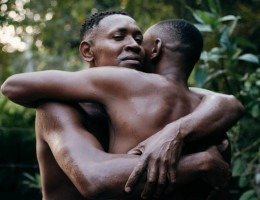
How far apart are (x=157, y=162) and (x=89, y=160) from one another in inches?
10.3

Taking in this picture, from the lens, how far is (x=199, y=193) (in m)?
2.66

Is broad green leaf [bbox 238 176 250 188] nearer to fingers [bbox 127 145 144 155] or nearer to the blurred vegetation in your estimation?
the blurred vegetation

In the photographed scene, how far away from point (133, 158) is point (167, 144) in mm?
143

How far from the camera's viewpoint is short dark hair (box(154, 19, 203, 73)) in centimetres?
283

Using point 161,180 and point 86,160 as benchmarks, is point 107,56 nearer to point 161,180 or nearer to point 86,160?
point 86,160

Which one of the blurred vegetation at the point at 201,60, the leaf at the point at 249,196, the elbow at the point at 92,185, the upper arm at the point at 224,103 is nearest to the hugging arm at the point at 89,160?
the elbow at the point at 92,185

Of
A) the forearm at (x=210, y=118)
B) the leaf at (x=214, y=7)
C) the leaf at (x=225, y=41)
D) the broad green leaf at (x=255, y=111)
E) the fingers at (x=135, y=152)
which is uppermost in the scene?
the forearm at (x=210, y=118)

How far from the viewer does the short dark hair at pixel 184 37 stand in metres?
2.83

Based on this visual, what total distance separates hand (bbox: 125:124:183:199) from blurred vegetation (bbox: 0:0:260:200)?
2.00 metres

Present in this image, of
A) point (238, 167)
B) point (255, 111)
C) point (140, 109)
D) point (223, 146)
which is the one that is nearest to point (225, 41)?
point (255, 111)

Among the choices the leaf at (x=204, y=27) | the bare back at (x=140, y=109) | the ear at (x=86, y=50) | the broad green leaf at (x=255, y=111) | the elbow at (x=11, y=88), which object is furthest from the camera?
the broad green leaf at (x=255, y=111)

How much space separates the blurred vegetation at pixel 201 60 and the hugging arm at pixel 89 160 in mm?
1658

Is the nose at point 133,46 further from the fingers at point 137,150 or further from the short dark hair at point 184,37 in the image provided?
the fingers at point 137,150

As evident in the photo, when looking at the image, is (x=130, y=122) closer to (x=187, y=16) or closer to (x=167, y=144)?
(x=167, y=144)
